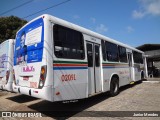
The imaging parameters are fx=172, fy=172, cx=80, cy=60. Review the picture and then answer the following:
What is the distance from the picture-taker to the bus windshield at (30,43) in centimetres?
568

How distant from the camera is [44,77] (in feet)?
17.4

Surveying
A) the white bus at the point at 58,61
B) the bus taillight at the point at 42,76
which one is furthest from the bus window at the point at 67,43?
the bus taillight at the point at 42,76

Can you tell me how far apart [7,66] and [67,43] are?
4.88 m

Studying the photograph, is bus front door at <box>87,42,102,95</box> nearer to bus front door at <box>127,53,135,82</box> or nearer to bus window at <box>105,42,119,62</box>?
bus window at <box>105,42,119,62</box>

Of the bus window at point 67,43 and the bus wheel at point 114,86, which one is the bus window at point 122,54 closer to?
the bus wheel at point 114,86

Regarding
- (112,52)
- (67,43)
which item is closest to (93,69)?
(67,43)

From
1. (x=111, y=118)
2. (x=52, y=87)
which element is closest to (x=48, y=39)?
(x=52, y=87)

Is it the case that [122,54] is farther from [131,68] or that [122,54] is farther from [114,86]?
[114,86]

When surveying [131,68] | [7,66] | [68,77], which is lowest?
[68,77]

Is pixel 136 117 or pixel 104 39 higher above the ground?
pixel 104 39

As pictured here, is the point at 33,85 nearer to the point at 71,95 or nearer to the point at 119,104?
the point at 71,95

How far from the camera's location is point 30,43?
6.22 m

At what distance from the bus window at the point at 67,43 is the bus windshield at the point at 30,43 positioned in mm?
489

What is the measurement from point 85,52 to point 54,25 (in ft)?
5.95
